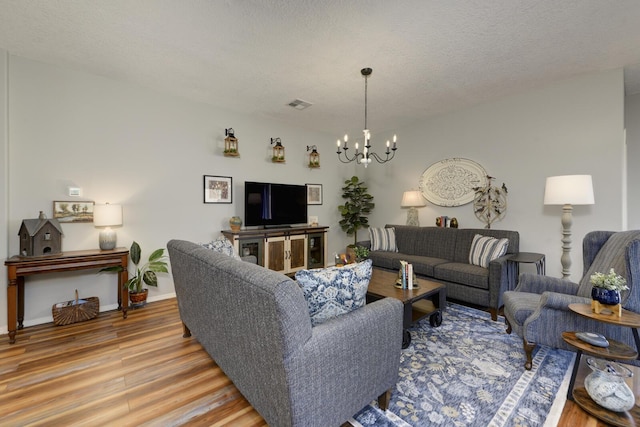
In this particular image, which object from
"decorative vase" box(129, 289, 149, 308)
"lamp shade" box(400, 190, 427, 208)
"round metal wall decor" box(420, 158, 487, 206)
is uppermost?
"round metal wall decor" box(420, 158, 487, 206)

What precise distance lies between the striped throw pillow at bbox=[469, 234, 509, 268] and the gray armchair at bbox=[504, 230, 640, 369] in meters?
0.84

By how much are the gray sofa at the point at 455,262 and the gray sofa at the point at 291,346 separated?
1984mm

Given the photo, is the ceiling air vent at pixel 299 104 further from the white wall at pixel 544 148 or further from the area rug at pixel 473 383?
the area rug at pixel 473 383

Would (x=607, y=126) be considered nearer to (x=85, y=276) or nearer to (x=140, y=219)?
(x=140, y=219)

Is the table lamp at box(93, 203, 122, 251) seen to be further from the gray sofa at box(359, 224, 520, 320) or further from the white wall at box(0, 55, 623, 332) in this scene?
the gray sofa at box(359, 224, 520, 320)

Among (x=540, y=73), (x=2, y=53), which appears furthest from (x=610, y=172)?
(x=2, y=53)

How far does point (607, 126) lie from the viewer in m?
3.20

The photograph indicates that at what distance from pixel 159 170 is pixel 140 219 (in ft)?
2.24

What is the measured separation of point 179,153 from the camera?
3840 mm

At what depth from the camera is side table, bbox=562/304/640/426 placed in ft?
5.02

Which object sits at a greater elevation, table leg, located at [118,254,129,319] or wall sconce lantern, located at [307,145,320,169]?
wall sconce lantern, located at [307,145,320,169]

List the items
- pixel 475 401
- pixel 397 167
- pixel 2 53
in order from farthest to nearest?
pixel 397 167 < pixel 2 53 < pixel 475 401

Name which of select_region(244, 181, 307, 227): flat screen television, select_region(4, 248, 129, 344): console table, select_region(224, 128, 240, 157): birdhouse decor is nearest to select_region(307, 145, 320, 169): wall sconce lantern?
select_region(244, 181, 307, 227): flat screen television

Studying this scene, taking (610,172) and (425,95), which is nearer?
(610,172)
